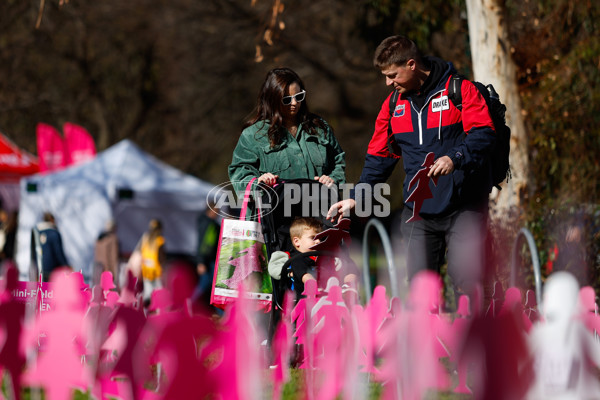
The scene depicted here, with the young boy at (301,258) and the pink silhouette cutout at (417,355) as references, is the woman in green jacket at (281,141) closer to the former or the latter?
the young boy at (301,258)

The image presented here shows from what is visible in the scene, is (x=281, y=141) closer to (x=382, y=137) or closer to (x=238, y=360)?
(x=382, y=137)

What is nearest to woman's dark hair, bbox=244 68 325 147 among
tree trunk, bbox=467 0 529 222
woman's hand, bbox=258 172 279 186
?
woman's hand, bbox=258 172 279 186

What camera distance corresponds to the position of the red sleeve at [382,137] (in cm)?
528

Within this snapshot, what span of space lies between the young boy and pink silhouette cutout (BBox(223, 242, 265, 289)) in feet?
0.29

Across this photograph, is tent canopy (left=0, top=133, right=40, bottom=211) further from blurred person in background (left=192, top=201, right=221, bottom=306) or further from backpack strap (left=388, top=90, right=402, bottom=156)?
backpack strap (left=388, top=90, right=402, bottom=156)

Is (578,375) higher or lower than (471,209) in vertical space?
lower

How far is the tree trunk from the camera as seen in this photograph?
9.63 meters

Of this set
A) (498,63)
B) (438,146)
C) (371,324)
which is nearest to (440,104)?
(438,146)

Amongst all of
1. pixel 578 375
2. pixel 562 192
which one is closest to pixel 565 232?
pixel 562 192

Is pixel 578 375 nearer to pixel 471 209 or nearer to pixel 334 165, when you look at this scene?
pixel 471 209

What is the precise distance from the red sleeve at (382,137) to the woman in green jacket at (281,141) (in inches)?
9.5

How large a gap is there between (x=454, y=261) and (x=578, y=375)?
2291 millimetres

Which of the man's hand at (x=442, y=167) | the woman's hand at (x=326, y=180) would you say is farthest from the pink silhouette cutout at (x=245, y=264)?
the man's hand at (x=442, y=167)

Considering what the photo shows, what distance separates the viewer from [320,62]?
2173 cm
